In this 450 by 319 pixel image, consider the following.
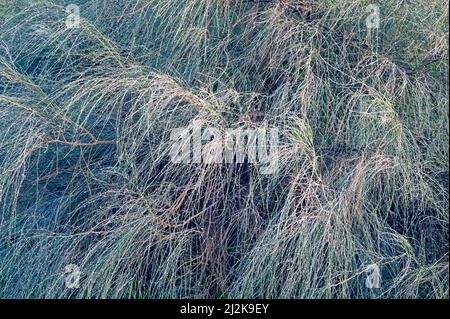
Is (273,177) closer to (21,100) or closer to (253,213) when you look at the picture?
(253,213)

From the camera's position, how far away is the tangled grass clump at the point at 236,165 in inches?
108

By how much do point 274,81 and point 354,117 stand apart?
0.44m

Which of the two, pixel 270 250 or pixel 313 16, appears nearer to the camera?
pixel 270 250

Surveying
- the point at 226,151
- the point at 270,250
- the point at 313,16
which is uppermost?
the point at 313,16

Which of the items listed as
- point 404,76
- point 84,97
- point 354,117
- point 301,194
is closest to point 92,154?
point 84,97

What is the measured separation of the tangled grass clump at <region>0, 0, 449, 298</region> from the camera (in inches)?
108

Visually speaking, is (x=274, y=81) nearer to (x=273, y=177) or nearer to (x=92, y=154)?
(x=273, y=177)

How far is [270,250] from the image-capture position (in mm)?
2701

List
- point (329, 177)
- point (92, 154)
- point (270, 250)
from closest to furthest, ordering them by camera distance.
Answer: point (270, 250)
point (329, 177)
point (92, 154)

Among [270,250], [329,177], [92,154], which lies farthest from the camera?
[92,154]

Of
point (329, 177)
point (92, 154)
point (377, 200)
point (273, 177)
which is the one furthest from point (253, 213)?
point (92, 154)

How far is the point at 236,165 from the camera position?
9.39 feet

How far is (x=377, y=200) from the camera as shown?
2.92 m

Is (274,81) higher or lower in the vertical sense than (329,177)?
higher
